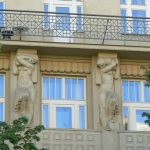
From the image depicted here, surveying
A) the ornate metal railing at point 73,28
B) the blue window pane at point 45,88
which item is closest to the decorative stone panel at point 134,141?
the blue window pane at point 45,88

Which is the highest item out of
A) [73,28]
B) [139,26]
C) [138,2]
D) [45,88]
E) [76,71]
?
[138,2]

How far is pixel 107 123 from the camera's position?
2081cm

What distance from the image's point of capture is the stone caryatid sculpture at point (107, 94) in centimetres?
2083

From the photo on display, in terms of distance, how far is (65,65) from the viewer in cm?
2164

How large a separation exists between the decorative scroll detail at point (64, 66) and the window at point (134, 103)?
4.60ft

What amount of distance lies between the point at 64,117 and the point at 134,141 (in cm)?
237

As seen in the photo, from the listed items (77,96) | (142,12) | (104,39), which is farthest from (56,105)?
Answer: (142,12)

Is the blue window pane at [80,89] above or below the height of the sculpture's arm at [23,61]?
below

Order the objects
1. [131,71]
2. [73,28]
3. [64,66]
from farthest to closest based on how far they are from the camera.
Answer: [131,71]
[73,28]
[64,66]

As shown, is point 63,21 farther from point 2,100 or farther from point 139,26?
point 2,100

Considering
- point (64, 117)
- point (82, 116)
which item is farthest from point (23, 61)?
point (82, 116)

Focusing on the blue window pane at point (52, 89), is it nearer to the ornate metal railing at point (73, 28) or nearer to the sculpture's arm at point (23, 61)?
the sculpture's arm at point (23, 61)

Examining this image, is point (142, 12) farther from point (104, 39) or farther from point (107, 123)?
point (107, 123)

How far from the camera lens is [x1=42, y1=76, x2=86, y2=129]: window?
2131 cm
